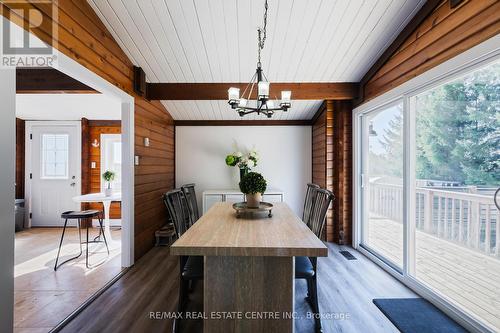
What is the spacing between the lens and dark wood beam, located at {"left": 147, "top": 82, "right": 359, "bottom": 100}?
11.1ft

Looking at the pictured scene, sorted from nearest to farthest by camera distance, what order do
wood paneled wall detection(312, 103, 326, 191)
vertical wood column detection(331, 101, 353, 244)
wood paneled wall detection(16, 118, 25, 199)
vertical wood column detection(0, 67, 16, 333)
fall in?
vertical wood column detection(0, 67, 16, 333)
vertical wood column detection(331, 101, 353, 244)
wood paneled wall detection(312, 103, 326, 191)
wood paneled wall detection(16, 118, 25, 199)

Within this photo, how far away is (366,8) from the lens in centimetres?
219

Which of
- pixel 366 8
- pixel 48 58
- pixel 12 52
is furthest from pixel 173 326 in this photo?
pixel 366 8

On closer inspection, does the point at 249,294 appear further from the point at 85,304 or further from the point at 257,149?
the point at 257,149

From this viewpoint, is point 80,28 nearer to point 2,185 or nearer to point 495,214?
point 2,185

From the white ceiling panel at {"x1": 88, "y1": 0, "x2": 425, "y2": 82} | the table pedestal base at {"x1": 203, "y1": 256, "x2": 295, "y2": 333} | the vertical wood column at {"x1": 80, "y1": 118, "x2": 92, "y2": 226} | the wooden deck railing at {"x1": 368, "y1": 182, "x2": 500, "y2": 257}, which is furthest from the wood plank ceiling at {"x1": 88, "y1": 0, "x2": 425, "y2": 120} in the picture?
the vertical wood column at {"x1": 80, "y1": 118, "x2": 92, "y2": 226}

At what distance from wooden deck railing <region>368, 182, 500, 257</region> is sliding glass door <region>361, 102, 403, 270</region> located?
0.39 meters

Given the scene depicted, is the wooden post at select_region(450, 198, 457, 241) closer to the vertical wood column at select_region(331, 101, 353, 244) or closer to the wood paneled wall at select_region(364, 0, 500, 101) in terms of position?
the vertical wood column at select_region(331, 101, 353, 244)

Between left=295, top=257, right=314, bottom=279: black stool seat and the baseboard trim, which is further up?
left=295, top=257, right=314, bottom=279: black stool seat

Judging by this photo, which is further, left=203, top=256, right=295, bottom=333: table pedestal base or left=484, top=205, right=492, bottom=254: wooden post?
left=484, top=205, right=492, bottom=254: wooden post

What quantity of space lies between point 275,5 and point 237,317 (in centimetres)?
258

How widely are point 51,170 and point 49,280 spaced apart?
9.94 ft

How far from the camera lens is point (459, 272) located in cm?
252

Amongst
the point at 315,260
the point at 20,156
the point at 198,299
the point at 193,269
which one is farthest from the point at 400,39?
the point at 20,156
